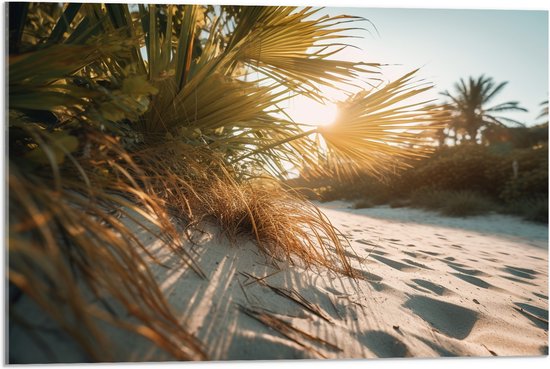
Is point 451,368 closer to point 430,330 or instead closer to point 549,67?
point 430,330

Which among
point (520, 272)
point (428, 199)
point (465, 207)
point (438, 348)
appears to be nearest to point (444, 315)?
point (438, 348)

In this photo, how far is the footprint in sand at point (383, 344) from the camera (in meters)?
0.74

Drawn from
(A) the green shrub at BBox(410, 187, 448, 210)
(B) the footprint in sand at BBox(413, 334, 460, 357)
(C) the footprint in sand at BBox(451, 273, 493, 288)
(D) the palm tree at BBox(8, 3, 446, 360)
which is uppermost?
(D) the palm tree at BBox(8, 3, 446, 360)

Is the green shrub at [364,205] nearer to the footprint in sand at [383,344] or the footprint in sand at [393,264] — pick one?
the footprint in sand at [393,264]

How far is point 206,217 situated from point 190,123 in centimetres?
45

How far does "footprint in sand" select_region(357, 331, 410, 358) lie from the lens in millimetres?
739

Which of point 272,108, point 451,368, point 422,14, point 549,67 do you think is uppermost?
point 422,14

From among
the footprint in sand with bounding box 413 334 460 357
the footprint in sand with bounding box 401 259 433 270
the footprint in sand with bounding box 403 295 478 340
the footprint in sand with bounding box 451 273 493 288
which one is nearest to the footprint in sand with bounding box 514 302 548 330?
the footprint in sand with bounding box 451 273 493 288

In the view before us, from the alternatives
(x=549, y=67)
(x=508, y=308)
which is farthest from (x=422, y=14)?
(x=508, y=308)

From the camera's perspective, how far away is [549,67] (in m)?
1.55

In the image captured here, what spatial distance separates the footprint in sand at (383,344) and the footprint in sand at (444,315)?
0.62ft

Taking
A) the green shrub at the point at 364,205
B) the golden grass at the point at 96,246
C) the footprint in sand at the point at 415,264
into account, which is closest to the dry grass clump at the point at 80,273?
the golden grass at the point at 96,246

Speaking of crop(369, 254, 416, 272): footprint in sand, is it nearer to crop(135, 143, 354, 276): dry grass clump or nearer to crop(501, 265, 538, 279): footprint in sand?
crop(135, 143, 354, 276): dry grass clump

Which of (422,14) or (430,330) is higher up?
(422,14)
